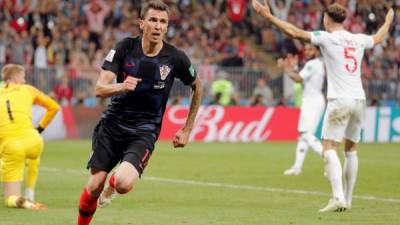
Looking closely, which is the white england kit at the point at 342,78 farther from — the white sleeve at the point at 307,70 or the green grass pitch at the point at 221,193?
the white sleeve at the point at 307,70

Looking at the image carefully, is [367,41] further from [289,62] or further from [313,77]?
[313,77]

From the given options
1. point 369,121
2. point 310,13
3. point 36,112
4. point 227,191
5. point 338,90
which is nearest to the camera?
point 338,90

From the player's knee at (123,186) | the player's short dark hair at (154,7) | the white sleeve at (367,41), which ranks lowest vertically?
the player's knee at (123,186)

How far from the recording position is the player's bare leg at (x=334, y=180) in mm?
11648

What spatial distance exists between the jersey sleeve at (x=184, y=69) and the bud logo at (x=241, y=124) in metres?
18.5

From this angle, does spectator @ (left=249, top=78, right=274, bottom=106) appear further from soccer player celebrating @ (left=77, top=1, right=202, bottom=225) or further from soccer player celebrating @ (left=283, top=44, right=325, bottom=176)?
soccer player celebrating @ (left=77, top=1, right=202, bottom=225)

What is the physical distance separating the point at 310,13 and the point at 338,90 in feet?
77.2

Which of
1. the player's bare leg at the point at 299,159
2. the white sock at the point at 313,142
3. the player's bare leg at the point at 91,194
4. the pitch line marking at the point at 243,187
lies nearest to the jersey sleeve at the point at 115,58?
the player's bare leg at the point at 91,194

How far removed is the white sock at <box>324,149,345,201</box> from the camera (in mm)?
11773

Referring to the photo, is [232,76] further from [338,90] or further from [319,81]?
[338,90]

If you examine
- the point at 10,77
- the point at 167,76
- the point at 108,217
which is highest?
the point at 167,76

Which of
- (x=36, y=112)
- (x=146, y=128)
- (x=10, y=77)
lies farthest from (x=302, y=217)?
(x=36, y=112)

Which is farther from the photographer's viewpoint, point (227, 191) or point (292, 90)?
point (292, 90)

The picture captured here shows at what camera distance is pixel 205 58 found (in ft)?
104
